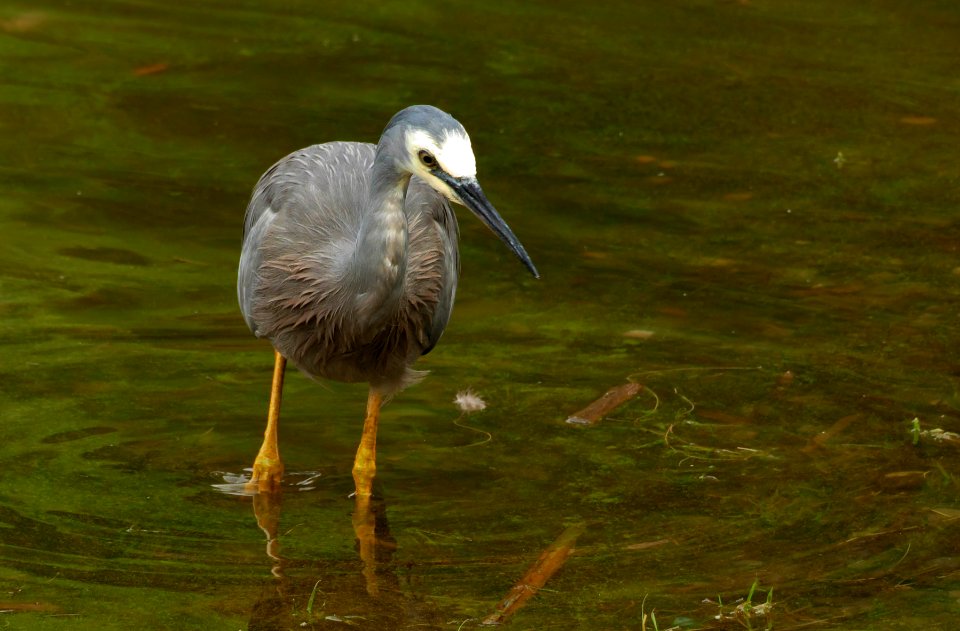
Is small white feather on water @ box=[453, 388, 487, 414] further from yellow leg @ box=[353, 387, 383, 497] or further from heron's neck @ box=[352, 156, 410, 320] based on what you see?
heron's neck @ box=[352, 156, 410, 320]

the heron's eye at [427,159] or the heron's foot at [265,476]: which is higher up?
the heron's eye at [427,159]

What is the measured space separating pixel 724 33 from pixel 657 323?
5102mm

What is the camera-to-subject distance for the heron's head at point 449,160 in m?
5.26

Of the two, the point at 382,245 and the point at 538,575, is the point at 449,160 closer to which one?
the point at 382,245

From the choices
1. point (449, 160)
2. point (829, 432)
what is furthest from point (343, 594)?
point (829, 432)

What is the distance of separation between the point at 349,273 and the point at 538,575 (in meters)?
1.37

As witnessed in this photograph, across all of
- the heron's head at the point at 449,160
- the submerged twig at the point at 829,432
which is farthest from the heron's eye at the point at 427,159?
the submerged twig at the point at 829,432

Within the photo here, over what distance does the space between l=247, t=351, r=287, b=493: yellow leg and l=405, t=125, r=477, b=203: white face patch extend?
1.84 metres

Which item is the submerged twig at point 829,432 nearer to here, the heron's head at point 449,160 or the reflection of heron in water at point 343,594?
the reflection of heron in water at point 343,594

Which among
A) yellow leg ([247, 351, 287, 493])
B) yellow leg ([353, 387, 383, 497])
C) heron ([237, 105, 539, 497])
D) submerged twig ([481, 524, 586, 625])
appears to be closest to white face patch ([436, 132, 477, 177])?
heron ([237, 105, 539, 497])

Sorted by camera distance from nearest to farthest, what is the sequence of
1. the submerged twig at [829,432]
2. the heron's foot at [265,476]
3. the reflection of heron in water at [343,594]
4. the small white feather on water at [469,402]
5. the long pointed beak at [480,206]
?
the long pointed beak at [480,206], the reflection of heron in water at [343,594], the heron's foot at [265,476], the submerged twig at [829,432], the small white feather on water at [469,402]

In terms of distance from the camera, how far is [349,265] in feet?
19.6

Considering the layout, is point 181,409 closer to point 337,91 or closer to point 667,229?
point 667,229

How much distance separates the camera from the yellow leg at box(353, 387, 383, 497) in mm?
6566
